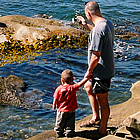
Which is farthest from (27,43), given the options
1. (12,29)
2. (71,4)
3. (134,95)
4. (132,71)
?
(71,4)

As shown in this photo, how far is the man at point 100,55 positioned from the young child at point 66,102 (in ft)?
0.74

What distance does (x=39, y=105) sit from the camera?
26.4 ft

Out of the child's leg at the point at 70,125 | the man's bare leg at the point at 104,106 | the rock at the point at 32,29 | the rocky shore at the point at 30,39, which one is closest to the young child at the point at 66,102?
the child's leg at the point at 70,125

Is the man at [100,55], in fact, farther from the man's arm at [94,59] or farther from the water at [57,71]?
the water at [57,71]

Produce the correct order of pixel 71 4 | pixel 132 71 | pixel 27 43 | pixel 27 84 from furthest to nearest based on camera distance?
1. pixel 71 4
2. pixel 27 43
3. pixel 132 71
4. pixel 27 84

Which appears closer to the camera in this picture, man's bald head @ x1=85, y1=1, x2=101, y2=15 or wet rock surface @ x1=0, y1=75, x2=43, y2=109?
man's bald head @ x1=85, y1=1, x2=101, y2=15

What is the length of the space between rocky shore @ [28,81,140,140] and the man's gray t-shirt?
30.4 inches

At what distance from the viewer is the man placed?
191 inches

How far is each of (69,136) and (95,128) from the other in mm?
572

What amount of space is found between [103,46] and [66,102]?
42.3 inches

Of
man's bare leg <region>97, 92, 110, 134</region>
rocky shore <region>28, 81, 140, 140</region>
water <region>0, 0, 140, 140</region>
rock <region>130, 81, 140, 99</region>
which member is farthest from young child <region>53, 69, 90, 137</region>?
rock <region>130, 81, 140, 99</region>

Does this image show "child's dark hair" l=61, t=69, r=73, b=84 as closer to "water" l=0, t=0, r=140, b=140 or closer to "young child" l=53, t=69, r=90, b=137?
"young child" l=53, t=69, r=90, b=137

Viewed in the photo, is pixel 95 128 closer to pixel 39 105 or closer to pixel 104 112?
pixel 104 112

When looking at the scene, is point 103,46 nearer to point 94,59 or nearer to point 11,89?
point 94,59
